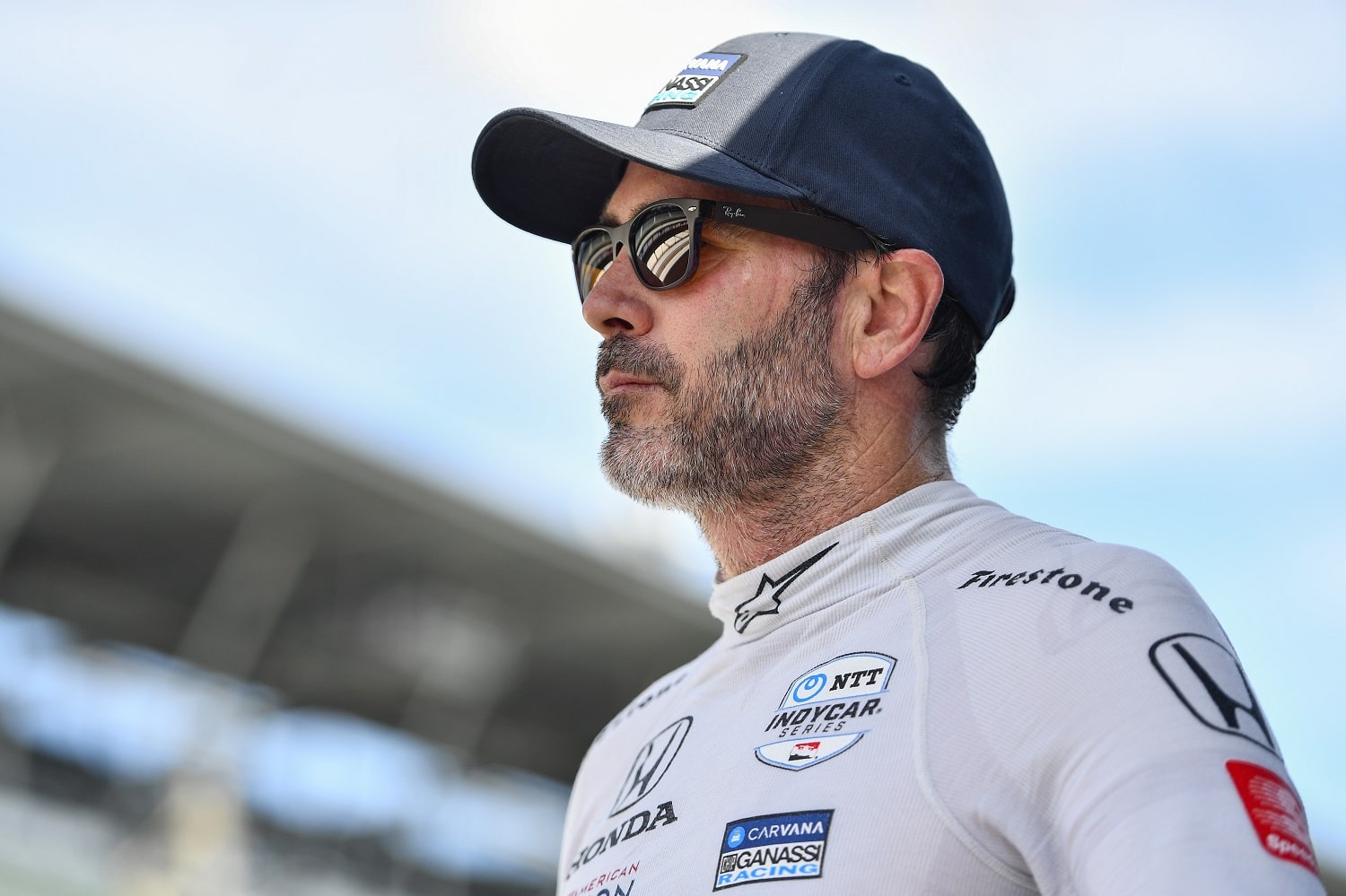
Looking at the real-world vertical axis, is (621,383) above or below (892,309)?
below

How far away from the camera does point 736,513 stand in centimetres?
240

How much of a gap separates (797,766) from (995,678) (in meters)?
0.28

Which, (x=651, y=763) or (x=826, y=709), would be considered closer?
(x=826, y=709)

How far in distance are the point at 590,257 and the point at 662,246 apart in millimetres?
254

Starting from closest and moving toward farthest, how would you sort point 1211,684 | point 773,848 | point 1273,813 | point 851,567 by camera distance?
point 1273,813 < point 1211,684 < point 773,848 < point 851,567

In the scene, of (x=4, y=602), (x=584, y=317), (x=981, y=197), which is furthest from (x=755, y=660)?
(x=4, y=602)

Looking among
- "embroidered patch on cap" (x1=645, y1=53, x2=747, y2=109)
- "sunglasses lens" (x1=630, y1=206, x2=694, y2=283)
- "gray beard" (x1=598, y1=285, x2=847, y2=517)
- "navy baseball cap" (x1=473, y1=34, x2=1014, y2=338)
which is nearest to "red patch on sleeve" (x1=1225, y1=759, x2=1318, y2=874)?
"gray beard" (x1=598, y1=285, x2=847, y2=517)

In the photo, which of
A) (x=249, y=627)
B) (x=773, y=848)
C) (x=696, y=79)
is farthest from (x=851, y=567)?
(x=249, y=627)

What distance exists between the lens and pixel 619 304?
244 cm

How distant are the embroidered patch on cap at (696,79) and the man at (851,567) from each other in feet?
0.03

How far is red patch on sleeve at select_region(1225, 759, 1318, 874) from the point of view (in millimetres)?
1360

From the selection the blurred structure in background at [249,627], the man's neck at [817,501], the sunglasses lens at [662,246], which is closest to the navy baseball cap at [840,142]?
the sunglasses lens at [662,246]

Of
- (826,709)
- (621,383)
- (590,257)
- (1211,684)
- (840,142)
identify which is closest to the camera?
(1211,684)

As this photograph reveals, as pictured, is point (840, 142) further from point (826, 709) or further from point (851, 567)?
point (826, 709)
